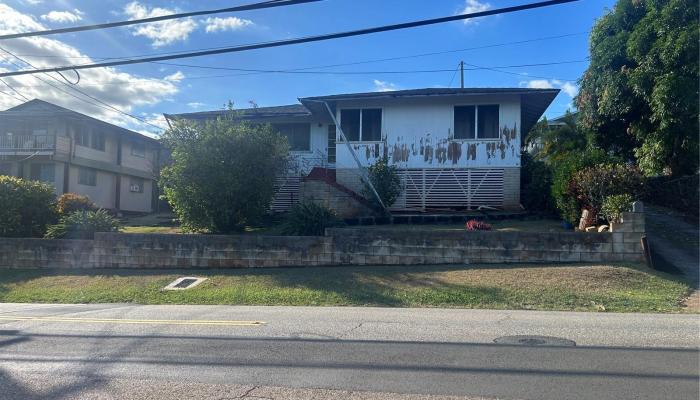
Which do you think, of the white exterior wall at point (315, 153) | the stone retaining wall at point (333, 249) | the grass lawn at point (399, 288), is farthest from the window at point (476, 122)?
the grass lawn at point (399, 288)

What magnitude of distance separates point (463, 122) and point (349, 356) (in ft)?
51.5

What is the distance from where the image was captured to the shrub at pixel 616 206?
1327 centimetres

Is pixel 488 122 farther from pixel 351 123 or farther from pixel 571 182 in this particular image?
pixel 571 182

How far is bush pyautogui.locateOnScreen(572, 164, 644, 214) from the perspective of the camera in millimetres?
14023

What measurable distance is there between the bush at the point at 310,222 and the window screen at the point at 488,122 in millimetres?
7536

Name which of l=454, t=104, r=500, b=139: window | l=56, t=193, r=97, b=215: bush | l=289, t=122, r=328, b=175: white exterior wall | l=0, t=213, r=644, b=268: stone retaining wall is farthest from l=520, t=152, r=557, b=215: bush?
l=56, t=193, r=97, b=215: bush

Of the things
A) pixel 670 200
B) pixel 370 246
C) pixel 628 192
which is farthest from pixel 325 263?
pixel 670 200

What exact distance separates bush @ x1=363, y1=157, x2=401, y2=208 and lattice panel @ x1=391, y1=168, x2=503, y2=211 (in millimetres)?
924

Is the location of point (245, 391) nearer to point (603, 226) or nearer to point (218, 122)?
point (603, 226)

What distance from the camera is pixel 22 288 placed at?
47.2 ft

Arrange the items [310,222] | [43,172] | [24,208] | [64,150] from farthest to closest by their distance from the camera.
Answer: [43,172] → [64,150] → [24,208] → [310,222]

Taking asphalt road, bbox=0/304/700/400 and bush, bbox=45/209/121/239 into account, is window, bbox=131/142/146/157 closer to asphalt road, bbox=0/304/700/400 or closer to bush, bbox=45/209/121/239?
bush, bbox=45/209/121/239

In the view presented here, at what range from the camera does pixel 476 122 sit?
20562mm

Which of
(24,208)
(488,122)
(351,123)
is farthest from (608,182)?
(24,208)
